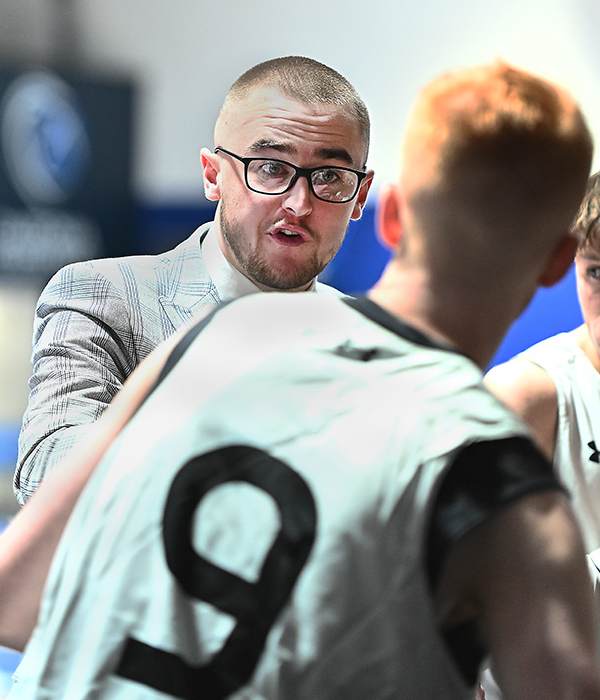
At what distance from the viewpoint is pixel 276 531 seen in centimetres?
93

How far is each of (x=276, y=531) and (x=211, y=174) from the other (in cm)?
124

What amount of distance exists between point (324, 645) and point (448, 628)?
0.31ft

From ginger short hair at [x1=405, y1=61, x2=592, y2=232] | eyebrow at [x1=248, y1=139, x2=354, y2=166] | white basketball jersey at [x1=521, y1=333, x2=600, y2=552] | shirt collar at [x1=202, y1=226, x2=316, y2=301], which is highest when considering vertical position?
ginger short hair at [x1=405, y1=61, x2=592, y2=232]

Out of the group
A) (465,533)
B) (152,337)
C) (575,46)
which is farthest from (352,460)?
(575,46)

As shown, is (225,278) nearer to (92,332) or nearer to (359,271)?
(92,332)

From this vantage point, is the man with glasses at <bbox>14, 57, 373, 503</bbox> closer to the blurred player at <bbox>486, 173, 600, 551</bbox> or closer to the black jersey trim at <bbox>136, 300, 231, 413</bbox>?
the blurred player at <bbox>486, 173, 600, 551</bbox>

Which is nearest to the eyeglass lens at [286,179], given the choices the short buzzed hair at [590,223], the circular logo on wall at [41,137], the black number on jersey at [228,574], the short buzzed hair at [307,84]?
the short buzzed hair at [307,84]

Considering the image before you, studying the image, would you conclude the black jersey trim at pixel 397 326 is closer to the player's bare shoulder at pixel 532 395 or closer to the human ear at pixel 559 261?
the human ear at pixel 559 261

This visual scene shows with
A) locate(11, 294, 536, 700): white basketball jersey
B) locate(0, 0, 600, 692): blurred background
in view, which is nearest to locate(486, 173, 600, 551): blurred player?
locate(11, 294, 536, 700): white basketball jersey

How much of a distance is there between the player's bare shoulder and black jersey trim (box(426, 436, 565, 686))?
0.79 metres

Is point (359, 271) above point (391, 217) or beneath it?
beneath

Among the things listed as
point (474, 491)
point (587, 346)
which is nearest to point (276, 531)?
point (474, 491)

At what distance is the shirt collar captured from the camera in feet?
6.41

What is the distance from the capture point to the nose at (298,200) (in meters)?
1.93
